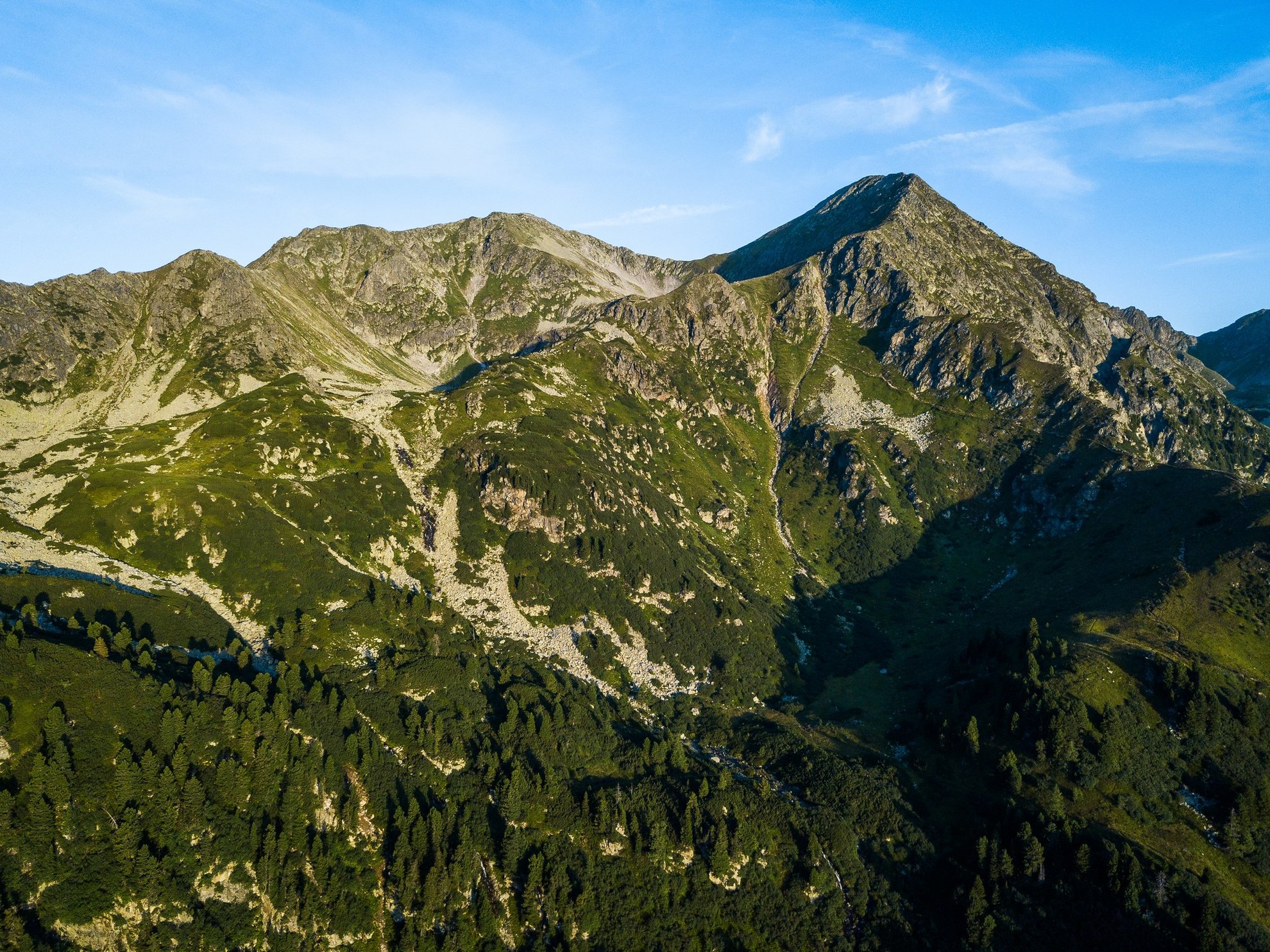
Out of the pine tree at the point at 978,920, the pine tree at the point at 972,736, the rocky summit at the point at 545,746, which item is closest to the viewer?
the rocky summit at the point at 545,746

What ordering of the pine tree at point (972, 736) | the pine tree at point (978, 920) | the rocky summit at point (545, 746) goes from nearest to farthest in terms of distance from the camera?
the rocky summit at point (545, 746) < the pine tree at point (978, 920) < the pine tree at point (972, 736)

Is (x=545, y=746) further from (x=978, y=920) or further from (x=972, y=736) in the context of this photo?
(x=972, y=736)

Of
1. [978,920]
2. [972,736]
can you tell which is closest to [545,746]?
[978,920]

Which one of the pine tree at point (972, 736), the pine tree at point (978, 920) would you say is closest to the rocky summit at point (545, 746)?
the pine tree at point (978, 920)

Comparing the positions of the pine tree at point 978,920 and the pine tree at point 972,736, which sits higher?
the pine tree at point 972,736

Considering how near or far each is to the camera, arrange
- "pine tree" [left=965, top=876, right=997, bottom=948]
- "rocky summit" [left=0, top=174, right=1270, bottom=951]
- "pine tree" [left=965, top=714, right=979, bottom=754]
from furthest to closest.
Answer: "pine tree" [left=965, top=714, right=979, bottom=754] → "pine tree" [left=965, top=876, right=997, bottom=948] → "rocky summit" [left=0, top=174, right=1270, bottom=951]

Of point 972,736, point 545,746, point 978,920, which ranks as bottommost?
point 978,920

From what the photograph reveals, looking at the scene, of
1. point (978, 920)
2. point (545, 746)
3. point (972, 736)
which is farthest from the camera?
point (972, 736)

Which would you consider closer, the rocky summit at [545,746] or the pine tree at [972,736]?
the rocky summit at [545,746]

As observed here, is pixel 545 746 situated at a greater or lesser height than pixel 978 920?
greater

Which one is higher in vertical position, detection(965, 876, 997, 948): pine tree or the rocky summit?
the rocky summit

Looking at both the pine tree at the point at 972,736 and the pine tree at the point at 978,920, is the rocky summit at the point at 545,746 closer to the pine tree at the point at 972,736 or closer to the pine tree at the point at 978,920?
the pine tree at the point at 978,920

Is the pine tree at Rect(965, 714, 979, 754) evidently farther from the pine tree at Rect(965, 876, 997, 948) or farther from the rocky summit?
the pine tree at Rect(965, 876, 997, 948)

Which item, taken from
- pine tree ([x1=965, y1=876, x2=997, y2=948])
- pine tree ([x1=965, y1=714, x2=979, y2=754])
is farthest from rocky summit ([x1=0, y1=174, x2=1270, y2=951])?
pine tree ([x1=965, y1=714, x2=979, y2=754])
